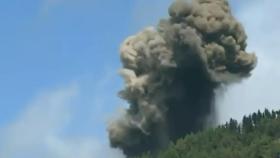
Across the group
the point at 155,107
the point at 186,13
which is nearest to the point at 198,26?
the point at 186,13

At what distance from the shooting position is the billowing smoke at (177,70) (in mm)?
135250

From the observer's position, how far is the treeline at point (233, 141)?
453 ft

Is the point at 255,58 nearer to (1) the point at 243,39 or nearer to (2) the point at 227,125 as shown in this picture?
(1) the point at 243,39

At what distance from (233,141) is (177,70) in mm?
16631

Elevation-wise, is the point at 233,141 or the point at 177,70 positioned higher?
the point at 177,70

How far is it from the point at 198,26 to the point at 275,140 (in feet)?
73.6

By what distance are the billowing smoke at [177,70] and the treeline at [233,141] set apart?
282 cm

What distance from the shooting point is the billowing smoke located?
13525 centimetres

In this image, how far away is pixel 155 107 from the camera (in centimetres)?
13950

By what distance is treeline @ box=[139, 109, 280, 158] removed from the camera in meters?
138

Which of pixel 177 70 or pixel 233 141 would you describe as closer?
pixel 177 70

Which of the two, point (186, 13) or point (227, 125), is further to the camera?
point (227, 125)

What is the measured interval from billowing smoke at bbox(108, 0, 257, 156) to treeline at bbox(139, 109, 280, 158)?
2.82 metres

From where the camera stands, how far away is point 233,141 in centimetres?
14688
